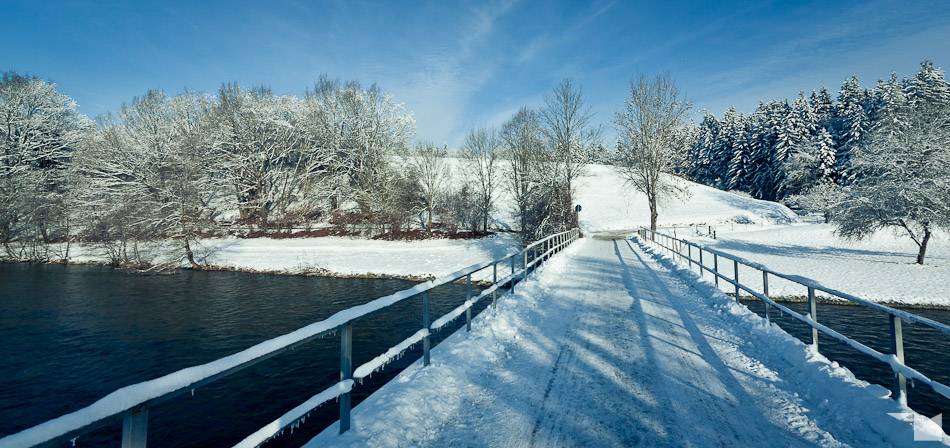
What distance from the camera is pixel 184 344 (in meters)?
11.3

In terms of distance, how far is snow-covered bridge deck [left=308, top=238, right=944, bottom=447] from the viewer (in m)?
3.55

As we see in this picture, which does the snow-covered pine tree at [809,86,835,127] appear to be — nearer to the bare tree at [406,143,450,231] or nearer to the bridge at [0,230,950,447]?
the bare tree at [406,143,450,231]

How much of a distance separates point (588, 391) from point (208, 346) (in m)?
11.1

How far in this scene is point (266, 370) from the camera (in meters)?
9.00

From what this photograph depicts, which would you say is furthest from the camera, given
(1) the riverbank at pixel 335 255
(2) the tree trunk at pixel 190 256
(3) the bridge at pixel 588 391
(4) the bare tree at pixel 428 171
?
(4) the bare tree at pixel 428 171

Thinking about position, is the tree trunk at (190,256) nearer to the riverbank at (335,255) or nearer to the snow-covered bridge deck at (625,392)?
the riverbank at (335,255)

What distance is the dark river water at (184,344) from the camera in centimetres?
725

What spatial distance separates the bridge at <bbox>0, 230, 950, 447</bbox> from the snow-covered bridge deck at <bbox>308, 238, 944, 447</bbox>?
0.06 ft

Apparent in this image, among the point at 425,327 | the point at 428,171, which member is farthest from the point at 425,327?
the point at 428,171

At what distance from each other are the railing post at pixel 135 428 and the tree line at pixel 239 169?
74.1 ft

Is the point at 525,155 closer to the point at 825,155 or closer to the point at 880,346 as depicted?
the point at 880,346

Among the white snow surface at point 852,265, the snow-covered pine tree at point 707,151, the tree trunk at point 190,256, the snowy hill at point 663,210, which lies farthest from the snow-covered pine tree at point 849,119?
the tree trunk at point 190,256

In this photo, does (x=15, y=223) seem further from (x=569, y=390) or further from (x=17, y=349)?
(x=569, y=390)

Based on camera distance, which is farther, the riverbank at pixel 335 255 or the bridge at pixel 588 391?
the riverbank at pixel 335 255
